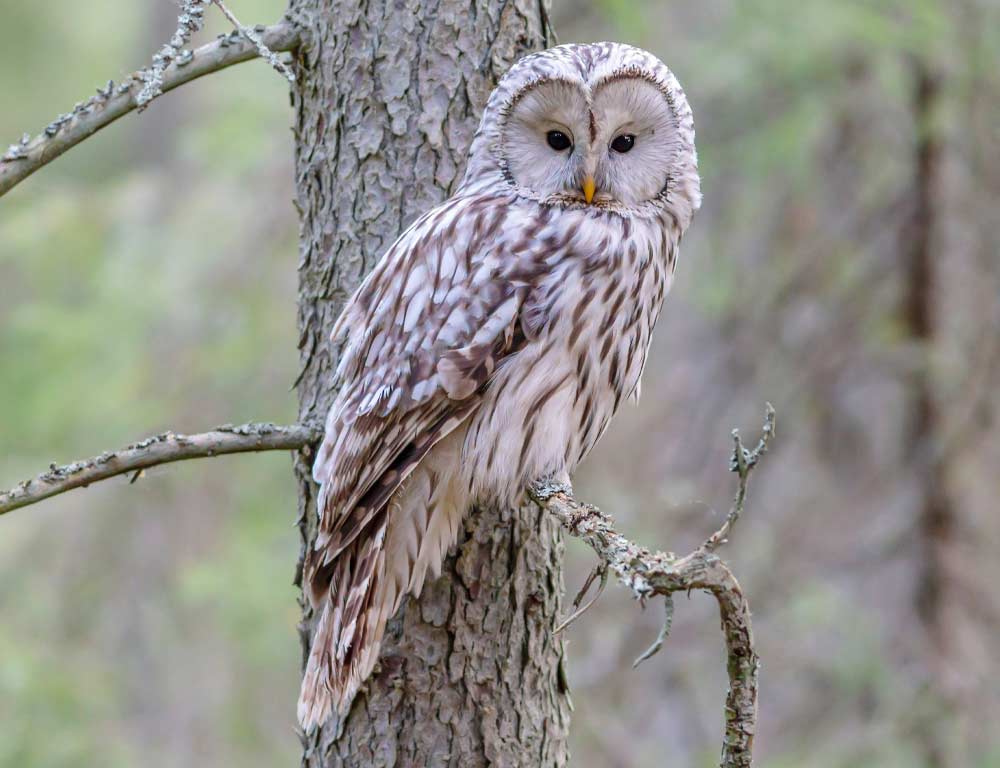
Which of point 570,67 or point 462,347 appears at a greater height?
point 570,67

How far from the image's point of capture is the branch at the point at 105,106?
230 centimetres

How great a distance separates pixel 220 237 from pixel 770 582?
2.58 meters

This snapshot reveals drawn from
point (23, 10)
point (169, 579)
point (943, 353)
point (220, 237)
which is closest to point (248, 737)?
point (169, 579)

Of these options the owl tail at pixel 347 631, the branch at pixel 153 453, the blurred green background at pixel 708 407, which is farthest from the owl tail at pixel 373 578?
the blurred green background at pixel 708 407

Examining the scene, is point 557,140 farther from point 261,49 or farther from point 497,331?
point 261,49

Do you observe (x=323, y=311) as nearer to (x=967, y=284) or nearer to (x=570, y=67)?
(x=570, y=67)

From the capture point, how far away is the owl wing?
2598 millimetres

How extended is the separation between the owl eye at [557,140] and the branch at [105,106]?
2.04 ft

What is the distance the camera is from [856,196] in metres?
5.64

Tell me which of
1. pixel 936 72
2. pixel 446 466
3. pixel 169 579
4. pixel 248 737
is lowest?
pixel 446 466

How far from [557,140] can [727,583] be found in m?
1.19

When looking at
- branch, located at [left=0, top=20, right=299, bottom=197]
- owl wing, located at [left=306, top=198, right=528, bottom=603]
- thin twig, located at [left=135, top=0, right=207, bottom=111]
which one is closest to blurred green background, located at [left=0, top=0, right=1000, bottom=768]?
owl wing, located at [left=306, top=198, right=528, bottom=603]

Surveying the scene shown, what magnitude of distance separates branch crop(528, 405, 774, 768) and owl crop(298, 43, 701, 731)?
0.52 metres

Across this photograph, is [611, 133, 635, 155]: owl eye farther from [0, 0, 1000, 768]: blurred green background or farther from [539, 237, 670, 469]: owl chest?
[0, 0, 1000, 768]: blurred green background
